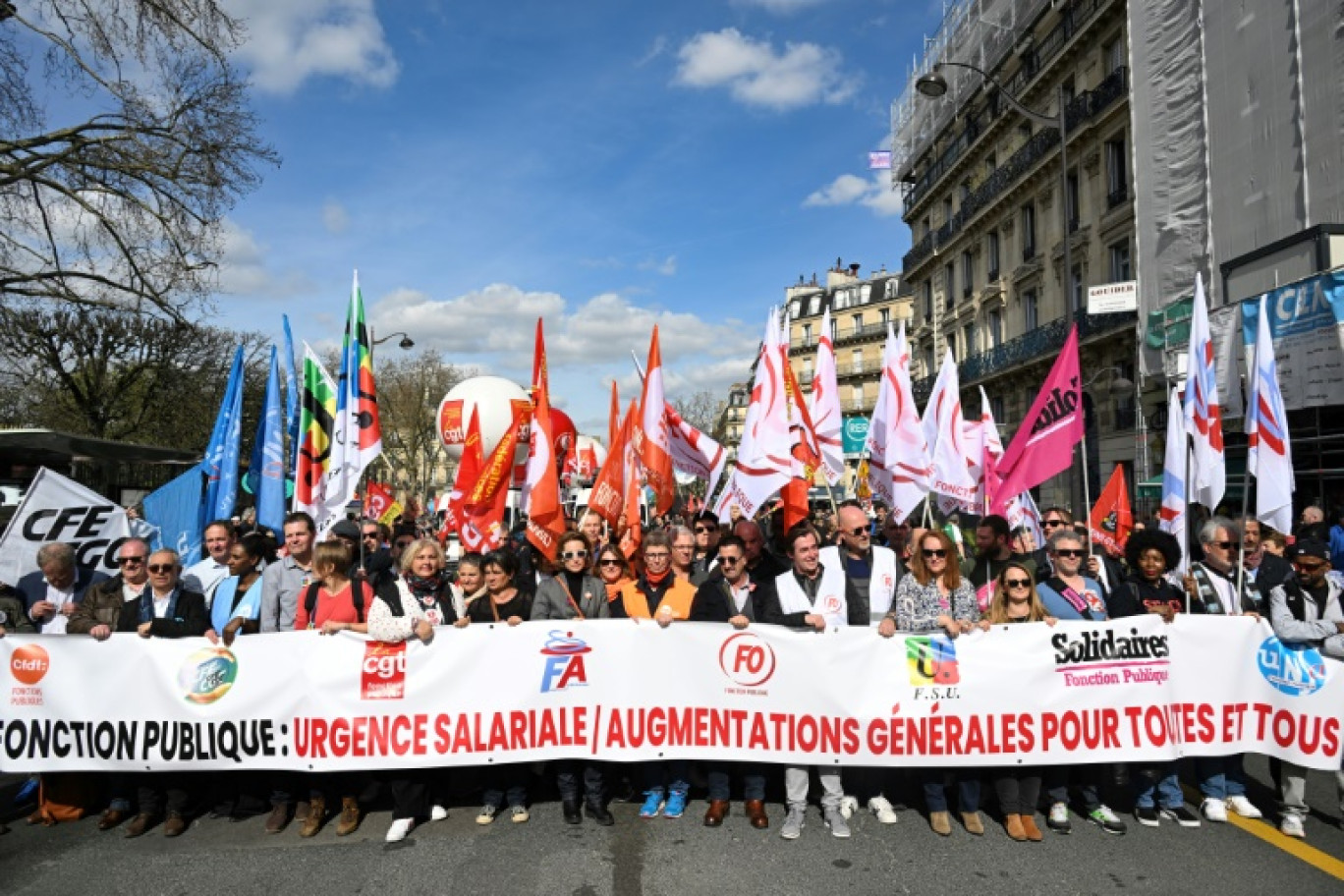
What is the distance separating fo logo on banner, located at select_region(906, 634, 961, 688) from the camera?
480cm

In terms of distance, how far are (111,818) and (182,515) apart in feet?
13.4

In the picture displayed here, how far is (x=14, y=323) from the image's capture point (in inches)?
511

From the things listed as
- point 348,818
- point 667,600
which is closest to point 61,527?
point 348,818

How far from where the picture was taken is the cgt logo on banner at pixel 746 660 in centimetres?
490

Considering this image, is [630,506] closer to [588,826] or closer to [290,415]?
[588,826]

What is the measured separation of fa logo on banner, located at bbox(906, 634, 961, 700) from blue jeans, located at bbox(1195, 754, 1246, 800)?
148 cm

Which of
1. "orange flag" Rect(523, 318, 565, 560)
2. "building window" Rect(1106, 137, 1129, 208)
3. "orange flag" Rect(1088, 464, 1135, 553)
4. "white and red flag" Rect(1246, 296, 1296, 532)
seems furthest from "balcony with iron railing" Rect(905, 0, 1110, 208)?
"orange flag" Rect(523, 318, 565, 560)

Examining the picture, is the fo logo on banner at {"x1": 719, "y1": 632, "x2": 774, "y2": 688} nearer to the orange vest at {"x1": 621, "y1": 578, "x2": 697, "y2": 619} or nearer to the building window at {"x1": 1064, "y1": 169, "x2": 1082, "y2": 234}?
the orange vest at {"x1": 621, "y1": 578, "x2": 697, "y2": 619}

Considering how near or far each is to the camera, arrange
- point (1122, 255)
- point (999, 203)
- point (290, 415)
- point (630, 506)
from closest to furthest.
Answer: point (630, 506) → point (290, 415) → point (1122, 255) → point (999, 203)

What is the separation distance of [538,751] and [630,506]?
3.19m

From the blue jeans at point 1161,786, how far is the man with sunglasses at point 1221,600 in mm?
194

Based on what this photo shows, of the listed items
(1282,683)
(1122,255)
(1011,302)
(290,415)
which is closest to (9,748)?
(290,415)

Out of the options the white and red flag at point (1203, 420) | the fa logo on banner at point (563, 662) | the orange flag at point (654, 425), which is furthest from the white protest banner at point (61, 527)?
the white and red flag at point (1203, 420)

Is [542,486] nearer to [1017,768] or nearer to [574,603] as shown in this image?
[574,603]
